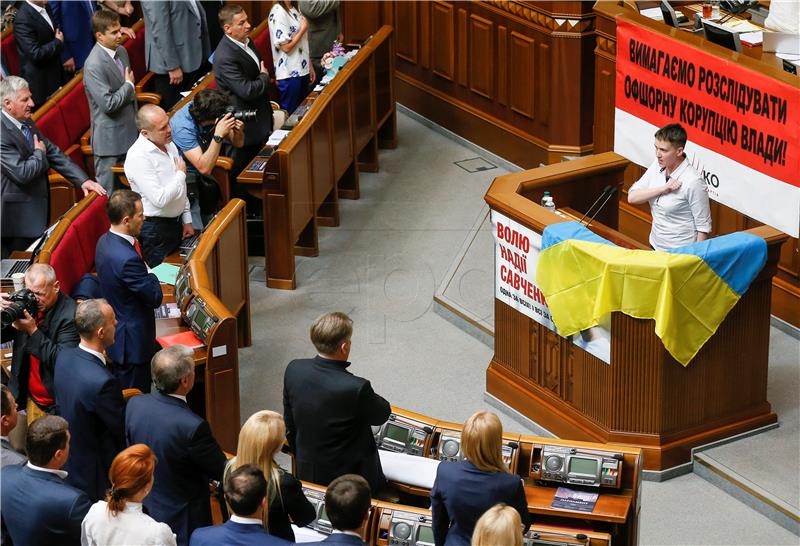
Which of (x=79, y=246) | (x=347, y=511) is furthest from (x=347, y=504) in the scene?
(x=79, y=246)

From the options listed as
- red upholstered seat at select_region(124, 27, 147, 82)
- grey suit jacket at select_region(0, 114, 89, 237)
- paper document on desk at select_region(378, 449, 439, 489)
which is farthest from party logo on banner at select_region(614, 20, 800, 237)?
red upholstered seat at select_region(124, 27, 147, 82)

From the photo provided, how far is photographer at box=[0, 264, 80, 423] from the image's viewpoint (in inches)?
230

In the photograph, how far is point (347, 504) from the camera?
416 cm

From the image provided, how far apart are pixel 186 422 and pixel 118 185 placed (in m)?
3.69

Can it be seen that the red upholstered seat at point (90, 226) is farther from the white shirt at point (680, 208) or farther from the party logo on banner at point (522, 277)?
the white shirt at point (680, 208)

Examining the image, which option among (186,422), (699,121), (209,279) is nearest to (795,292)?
(699,121)

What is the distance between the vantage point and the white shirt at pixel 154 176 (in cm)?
714

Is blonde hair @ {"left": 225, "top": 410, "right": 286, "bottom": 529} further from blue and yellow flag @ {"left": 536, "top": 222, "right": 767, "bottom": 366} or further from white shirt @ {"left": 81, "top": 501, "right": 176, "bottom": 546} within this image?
blue and yellow flag @ {"left": 536, "top": 222, "right": 767, "bottom": 366}

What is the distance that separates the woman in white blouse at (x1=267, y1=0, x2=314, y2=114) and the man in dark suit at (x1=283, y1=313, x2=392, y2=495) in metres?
4.69

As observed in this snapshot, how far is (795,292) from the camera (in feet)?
24.6

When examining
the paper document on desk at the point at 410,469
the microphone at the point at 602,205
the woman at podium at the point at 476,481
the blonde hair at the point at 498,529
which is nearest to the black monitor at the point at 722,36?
the microphone at the point at 602,205

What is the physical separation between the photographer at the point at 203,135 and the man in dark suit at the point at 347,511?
4.07m

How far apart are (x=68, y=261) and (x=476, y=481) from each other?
10.3 ft

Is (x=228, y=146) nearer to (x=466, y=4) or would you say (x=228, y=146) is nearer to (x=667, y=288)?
(x=466, y=4)
